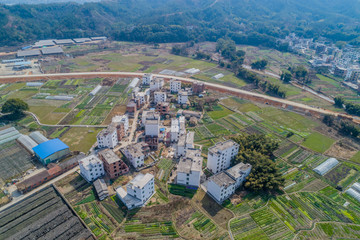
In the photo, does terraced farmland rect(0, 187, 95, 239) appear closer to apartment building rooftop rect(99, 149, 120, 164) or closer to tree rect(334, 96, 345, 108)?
apartment building rooftop rect(99, 149, 120, 164)

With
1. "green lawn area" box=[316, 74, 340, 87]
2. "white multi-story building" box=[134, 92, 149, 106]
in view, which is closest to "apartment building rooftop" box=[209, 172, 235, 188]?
"white multi-story building" box=[134, 92, 149, 106]

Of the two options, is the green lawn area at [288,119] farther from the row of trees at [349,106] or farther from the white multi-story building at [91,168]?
the white multi-story building at [91,168]

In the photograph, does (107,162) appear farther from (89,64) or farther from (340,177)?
(89,64)

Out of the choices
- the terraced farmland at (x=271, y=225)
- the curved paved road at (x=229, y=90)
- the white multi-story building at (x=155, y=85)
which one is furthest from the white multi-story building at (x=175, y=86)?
the terraced farmland at (x=271, y=225)

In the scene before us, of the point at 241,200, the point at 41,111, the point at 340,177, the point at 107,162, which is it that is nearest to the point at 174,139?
the point at 107,162

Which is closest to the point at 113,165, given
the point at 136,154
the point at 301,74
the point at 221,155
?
the point at 136,154
